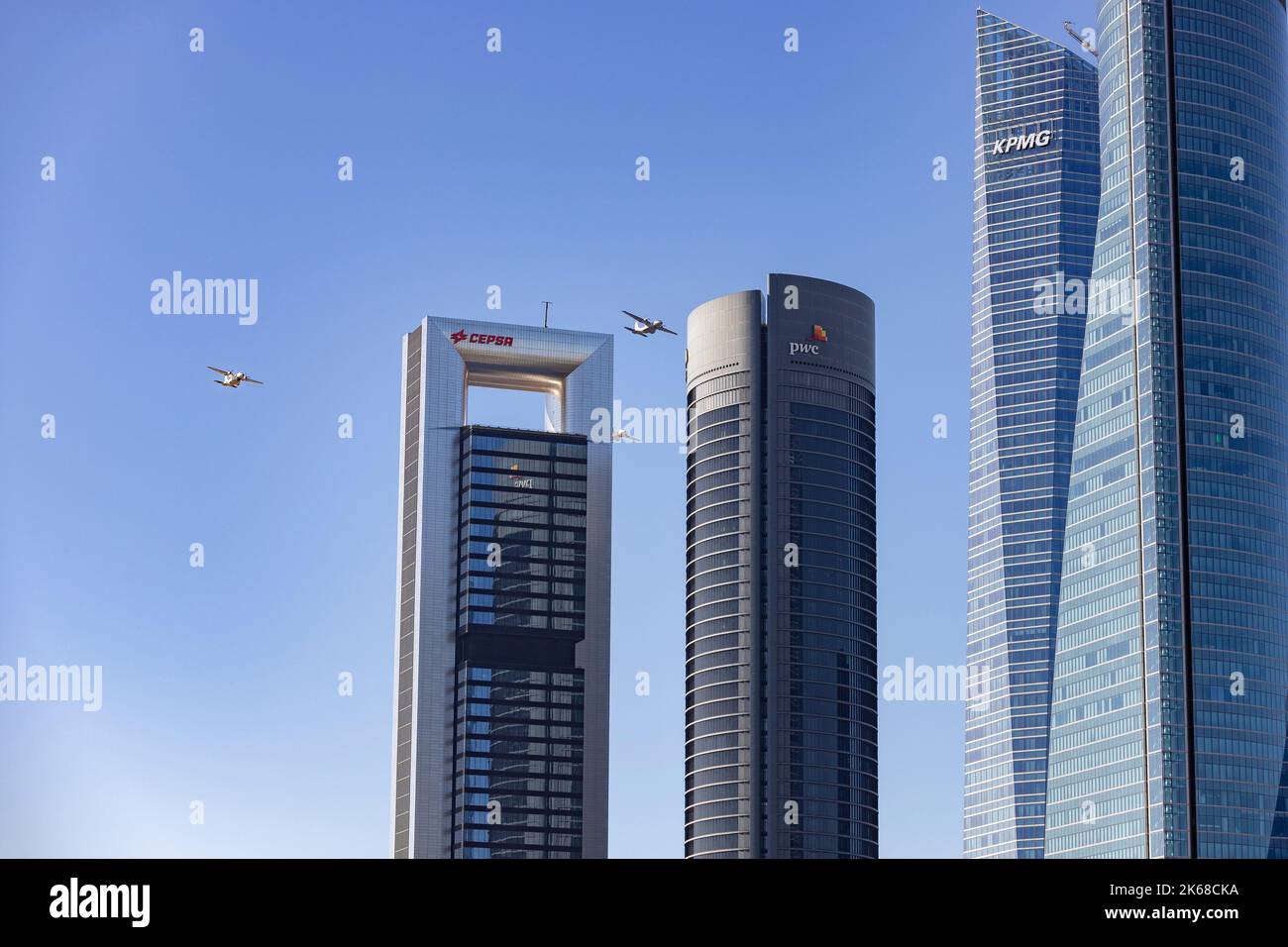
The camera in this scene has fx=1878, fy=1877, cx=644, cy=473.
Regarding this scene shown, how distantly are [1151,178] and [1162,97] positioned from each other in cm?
1128

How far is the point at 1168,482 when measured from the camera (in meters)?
196
